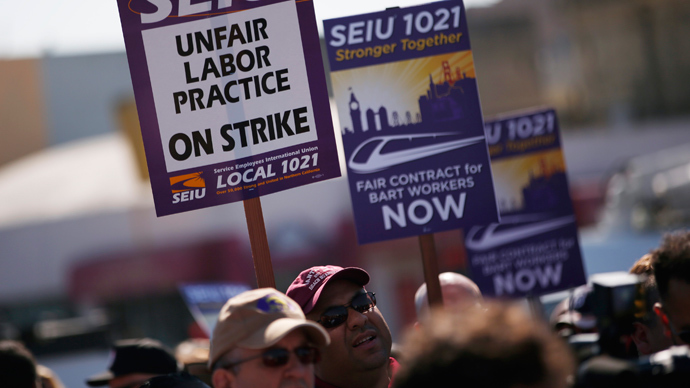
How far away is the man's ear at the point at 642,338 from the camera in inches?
125

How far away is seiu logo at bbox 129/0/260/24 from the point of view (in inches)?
133

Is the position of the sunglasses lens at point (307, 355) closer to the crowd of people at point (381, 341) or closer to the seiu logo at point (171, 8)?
the crowd of people at point (381, 341)

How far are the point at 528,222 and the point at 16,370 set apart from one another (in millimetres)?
3013

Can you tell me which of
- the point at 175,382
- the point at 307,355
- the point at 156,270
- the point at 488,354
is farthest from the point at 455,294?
the point at 156,270

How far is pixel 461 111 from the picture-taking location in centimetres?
371

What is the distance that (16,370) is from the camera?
142 inches

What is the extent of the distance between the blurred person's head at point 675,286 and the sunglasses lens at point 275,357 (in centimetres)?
129

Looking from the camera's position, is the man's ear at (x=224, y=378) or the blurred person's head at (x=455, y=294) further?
the blurred person's head at (x=455, y=294)

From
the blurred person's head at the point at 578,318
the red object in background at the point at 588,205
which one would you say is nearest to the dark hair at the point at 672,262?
the blurred person's head at the point at 578,318

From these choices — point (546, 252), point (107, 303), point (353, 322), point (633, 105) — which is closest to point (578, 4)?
point (633, 105)

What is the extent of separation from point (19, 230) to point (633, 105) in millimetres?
18594

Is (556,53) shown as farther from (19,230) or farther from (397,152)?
(397,152)

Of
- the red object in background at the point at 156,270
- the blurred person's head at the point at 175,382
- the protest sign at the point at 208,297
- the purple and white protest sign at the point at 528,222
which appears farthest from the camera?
the red object in background at the point at 156,270

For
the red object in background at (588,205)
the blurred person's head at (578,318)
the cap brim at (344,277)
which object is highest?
the cap brim at (344,277)
